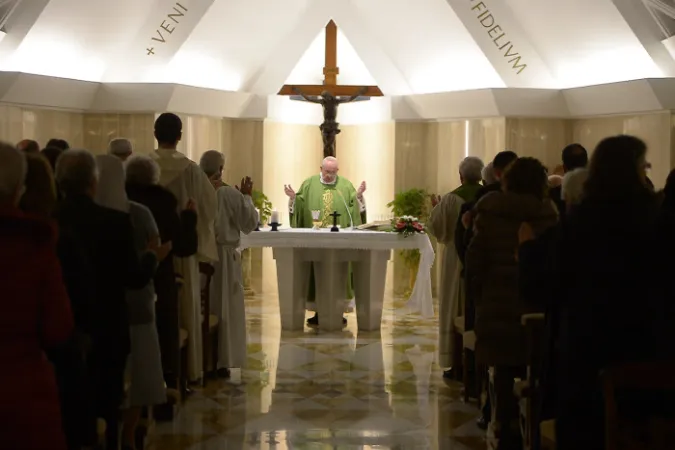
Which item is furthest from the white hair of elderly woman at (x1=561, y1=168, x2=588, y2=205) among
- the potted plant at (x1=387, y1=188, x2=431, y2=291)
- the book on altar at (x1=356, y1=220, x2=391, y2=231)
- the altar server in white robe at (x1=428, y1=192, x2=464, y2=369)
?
the potted plant at (x1=387, y1=188, x2=431, y2=291)

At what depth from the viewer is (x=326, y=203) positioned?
36.6ft

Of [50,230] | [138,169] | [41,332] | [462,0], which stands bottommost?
[41,332]

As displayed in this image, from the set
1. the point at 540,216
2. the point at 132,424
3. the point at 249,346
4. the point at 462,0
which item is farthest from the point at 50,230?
the point at 462,0

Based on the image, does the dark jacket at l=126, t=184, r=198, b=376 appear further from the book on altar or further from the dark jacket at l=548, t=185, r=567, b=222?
the book on altar

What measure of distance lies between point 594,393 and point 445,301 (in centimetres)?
411

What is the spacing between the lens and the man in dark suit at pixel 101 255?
13.8 feet

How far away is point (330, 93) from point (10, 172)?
9.72 metres

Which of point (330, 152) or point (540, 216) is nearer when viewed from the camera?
point (540, 216)

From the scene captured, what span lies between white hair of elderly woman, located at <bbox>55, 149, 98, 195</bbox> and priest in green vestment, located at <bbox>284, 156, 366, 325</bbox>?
6847 mm

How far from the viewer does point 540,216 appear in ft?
17.1

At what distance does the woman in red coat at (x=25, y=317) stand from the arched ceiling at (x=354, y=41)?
783cm

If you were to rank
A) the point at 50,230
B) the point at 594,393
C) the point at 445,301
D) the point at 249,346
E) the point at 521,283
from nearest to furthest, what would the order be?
1. the point at 50,230
2. the point at 594,393
3. the point at 521,283
4. the point at 445,301
5. the point at 249,346

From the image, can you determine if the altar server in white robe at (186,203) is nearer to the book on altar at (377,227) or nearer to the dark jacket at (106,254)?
the dark jacket at (106,254)

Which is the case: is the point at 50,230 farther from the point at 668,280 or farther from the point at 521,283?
the point at 668,280
